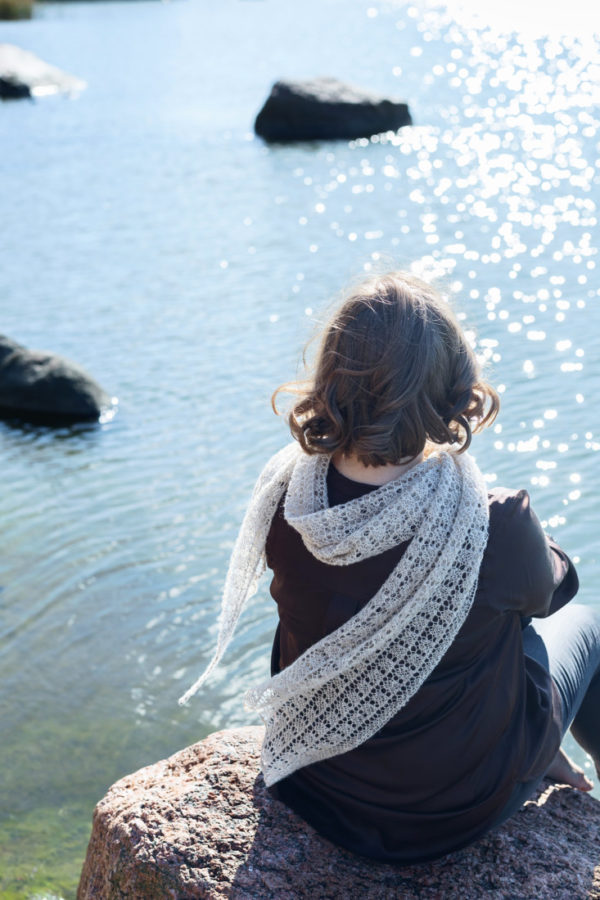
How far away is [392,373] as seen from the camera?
210cm

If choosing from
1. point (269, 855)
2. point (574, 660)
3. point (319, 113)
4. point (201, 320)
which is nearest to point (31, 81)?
point (319, 113)

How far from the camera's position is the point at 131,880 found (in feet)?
7.86

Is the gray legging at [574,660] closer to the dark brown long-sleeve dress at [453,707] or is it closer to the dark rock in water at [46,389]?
the dark brown long-sleeve dress at [453,707]

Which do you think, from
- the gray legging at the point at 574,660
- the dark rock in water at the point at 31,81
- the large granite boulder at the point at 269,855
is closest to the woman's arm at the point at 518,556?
the gray legging at the point at 574,660

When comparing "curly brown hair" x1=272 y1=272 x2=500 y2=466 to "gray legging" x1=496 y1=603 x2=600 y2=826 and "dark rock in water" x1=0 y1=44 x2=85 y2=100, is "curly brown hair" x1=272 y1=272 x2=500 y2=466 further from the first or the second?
"dark rock in water" x1=0 y1=44 x2=85 y2=100

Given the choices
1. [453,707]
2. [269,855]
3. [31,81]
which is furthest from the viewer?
[31,81]

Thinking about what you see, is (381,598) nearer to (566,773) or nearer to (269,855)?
(269,855)

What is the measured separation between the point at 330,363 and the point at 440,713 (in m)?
0.79

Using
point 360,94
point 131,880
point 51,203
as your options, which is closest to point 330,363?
point 131,880

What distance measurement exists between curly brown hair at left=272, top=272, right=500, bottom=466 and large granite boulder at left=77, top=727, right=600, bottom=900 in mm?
921

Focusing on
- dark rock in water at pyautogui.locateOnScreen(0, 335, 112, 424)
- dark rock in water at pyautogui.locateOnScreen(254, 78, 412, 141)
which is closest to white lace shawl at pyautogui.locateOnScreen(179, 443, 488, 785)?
dark rock in water at pyautogui.locateOnScreen(0, 335, 112, 424)

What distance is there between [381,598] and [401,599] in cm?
4

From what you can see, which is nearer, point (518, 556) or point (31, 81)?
point (518, 556)

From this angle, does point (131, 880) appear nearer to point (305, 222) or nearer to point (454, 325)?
point (454, 325)
